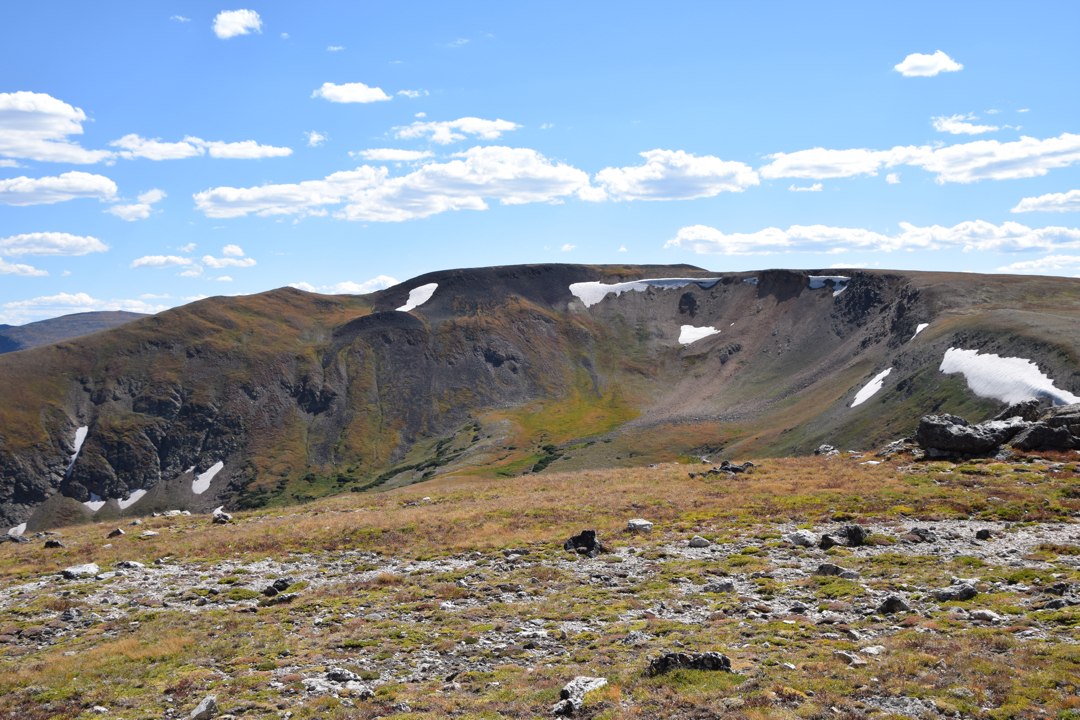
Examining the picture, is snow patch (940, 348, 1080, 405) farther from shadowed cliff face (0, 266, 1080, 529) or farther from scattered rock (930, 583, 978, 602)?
scattered rock (930, 583, 978, 602)

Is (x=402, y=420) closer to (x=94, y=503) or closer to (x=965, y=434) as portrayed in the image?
(x=94, y=503)

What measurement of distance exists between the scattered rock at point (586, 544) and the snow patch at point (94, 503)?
186 meters

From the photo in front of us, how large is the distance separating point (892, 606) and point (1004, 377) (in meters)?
74.7

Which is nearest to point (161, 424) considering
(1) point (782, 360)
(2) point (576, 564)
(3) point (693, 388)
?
(3) point (693, 388)

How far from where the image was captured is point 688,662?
1484cm

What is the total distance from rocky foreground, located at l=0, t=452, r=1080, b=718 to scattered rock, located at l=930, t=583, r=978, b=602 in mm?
69

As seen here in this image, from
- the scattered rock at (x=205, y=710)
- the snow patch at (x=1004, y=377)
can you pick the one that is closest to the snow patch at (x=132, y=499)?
the scattered rock at (x=205, y=710)

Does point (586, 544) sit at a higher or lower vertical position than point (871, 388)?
higher

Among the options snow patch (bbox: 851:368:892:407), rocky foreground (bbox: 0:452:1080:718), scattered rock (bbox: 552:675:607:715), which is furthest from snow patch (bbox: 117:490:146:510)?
scattered rock (bbox: 552:675:607:715)

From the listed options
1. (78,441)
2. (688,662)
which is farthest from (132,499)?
(688,662)

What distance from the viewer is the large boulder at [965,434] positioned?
42156 mm

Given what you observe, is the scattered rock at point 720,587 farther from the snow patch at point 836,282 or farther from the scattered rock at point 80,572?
the snow patch at point 836,282

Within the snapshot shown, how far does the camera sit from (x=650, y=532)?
107 ft

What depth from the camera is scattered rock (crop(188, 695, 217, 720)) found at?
565 inches
